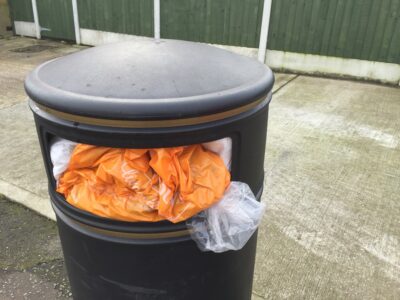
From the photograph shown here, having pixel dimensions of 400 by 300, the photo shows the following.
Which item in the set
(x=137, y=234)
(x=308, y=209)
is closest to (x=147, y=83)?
(x=137, y=234)

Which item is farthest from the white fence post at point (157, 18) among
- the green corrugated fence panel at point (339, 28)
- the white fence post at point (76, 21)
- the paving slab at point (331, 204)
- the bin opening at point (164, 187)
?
the bin opening at point (164, 187)

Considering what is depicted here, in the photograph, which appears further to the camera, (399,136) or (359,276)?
(399,136)

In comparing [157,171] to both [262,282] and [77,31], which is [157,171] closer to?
[262,282]

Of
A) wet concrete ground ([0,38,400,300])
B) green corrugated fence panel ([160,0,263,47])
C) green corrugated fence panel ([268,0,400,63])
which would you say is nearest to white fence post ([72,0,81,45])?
green corrugated fence panel ([160,0,263,47])

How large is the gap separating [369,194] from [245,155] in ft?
7.28

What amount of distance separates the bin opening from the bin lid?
0.52ft

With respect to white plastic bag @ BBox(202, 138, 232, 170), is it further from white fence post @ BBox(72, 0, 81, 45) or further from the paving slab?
white fence post @ BBox(72, 0, 81, 45)

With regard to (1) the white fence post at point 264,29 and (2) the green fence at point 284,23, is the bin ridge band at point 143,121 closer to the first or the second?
(2) the green fence at point 284,23

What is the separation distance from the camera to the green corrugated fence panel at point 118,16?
7945mm

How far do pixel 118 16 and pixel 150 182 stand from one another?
7.93 metres

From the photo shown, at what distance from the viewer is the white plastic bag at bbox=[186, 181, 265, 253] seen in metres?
1.27

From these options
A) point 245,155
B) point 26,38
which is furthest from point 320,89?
point 26,38

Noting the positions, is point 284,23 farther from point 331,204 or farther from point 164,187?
point 164,187

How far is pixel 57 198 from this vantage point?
4.55 ft
